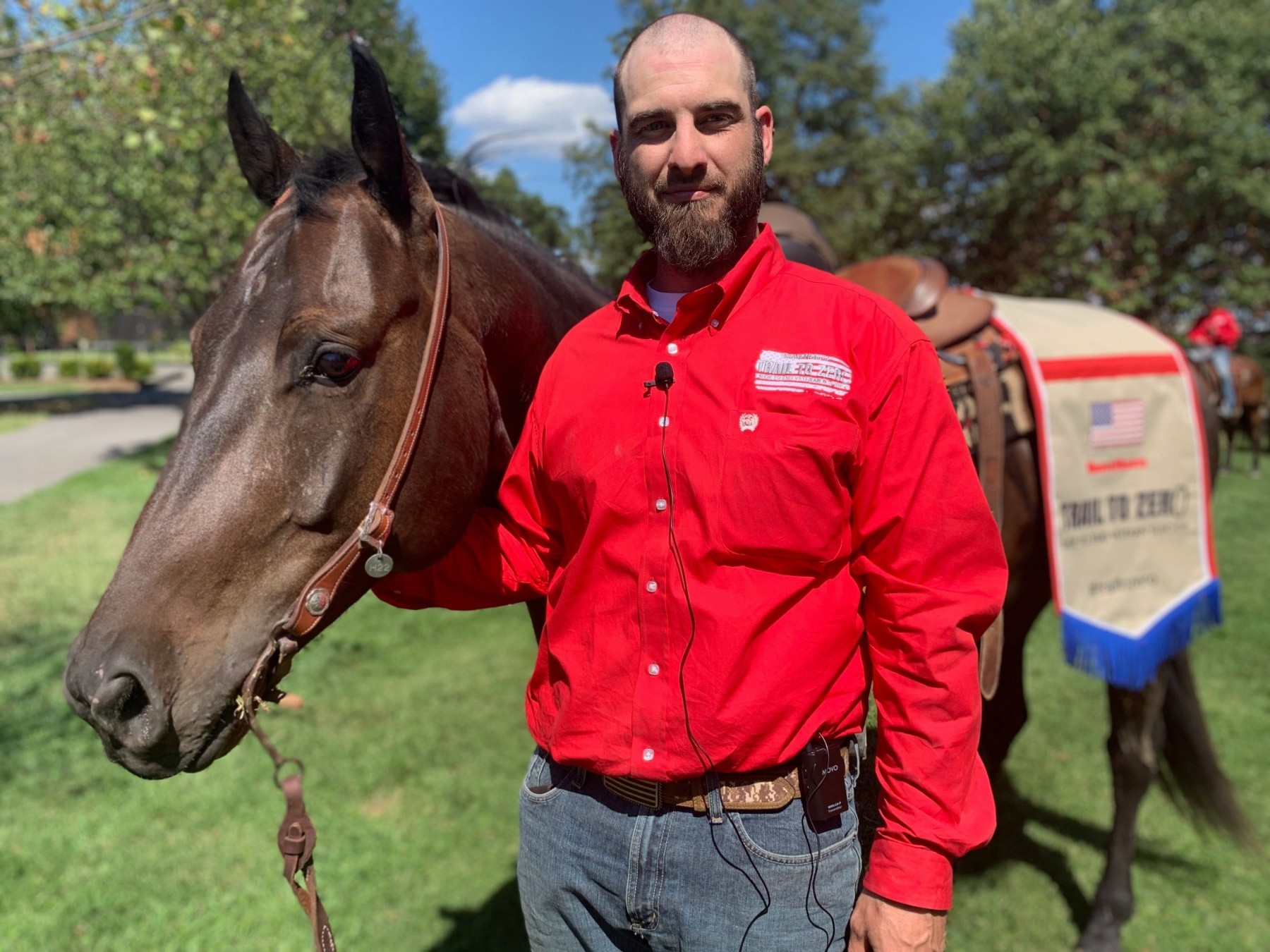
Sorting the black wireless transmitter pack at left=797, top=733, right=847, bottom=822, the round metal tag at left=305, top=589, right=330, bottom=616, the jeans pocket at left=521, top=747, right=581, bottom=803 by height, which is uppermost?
the round metal tag at left=305, top=589, right=330, bottom=616

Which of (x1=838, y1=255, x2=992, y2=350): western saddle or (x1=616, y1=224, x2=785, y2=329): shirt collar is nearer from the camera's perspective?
(x1=616, y1=224, x2=785, y2=329): shirt collar

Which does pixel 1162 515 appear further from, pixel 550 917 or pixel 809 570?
pixel 550 917

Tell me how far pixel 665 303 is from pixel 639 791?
90 centimetres

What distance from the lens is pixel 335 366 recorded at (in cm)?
141

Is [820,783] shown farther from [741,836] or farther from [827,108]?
[827,108]

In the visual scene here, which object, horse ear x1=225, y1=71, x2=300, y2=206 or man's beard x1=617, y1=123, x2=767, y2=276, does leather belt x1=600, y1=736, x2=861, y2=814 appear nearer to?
man's beard x1=617, y1=123, x2=767, y2=276

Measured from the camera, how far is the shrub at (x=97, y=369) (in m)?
32.5

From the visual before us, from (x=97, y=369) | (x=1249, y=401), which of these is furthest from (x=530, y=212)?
(x=97, y=369)

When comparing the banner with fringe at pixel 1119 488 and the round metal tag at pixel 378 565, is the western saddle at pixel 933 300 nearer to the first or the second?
the banner with fringe at pixel 1119 488

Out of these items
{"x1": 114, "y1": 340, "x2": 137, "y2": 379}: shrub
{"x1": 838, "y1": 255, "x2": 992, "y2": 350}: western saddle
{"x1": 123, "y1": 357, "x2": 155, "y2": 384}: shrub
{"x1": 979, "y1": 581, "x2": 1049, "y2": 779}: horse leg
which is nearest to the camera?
{"x1": 838, "y1": 255, "x2": 992, "y2": 350}: western saddle

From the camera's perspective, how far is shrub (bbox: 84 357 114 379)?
3250cm

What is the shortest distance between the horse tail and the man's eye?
11.2ft

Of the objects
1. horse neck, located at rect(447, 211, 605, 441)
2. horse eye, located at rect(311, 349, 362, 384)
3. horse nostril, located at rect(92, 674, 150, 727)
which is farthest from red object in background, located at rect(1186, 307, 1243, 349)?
horse nostril, located at rect(92, 674, 150, 727)

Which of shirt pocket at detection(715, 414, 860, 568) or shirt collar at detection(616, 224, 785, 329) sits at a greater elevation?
shirt collar at detection(616, 224, 785, 329)
